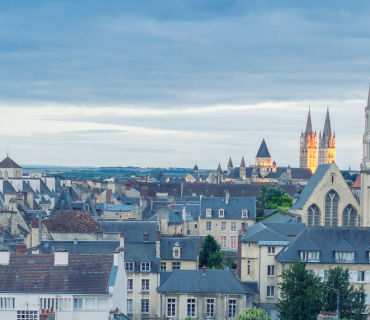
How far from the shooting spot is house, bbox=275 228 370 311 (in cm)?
5159

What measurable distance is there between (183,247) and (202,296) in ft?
27.8

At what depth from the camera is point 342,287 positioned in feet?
141

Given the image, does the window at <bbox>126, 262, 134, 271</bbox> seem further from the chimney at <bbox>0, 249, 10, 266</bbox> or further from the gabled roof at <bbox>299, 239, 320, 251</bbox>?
the chimney at <bbox>0, 249, 10, 266</bbox>

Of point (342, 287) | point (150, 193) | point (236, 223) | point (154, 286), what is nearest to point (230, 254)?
point (236, 223)

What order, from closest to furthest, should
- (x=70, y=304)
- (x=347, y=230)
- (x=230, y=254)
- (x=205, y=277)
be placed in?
(x=70, y=304) → (x=205, y=277) → (x=347, y=230) → (x=230, y=254)

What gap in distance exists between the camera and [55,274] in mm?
34281

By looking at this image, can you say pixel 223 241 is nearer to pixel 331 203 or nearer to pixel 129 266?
pixel 331 203

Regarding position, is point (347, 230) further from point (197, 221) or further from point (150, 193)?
point (150, 193)

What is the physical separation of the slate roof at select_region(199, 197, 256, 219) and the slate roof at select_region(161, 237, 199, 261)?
88.4 ft

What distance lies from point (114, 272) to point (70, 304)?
283cm

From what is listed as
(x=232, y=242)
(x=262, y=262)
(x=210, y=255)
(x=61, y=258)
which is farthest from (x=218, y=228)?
(x=61, y=258)

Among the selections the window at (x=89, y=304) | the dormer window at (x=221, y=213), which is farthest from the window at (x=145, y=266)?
the dormer window at (x=221, y=213)

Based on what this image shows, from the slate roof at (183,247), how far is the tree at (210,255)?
27.1 feet

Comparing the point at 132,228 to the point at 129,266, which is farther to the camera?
the point at 132,228
